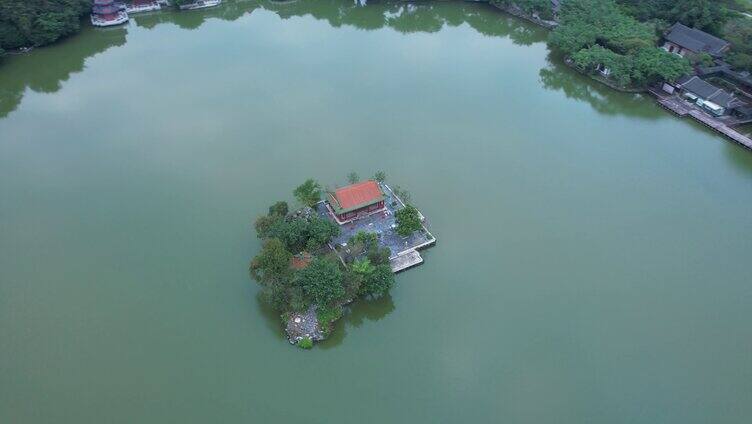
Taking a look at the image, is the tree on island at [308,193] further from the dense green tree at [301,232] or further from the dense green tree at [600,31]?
the dense green tree at [600,31]

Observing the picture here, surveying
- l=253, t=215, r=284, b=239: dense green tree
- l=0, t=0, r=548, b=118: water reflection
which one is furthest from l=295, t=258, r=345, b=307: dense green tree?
l=0, t=0, r=548, b=118: water reflection

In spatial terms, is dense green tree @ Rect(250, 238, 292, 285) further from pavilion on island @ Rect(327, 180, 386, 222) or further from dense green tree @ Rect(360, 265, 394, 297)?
pavilion on island @ Rect(327, 180, 386, 222)

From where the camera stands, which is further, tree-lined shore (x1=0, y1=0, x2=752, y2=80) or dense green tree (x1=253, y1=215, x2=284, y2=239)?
tree-lined shore (x1=0, y1=0, x2=752, y2=80)

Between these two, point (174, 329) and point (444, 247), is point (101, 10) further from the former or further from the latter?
point (444, 247)

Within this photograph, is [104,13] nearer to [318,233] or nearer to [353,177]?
[353,177]

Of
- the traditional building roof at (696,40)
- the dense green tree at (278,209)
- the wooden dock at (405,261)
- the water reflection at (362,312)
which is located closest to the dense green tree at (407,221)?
the wooden dock at (405,261)

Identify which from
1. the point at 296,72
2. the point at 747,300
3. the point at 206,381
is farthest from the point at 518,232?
the point at 296,72

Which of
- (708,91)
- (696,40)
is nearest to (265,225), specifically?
(708,91)
